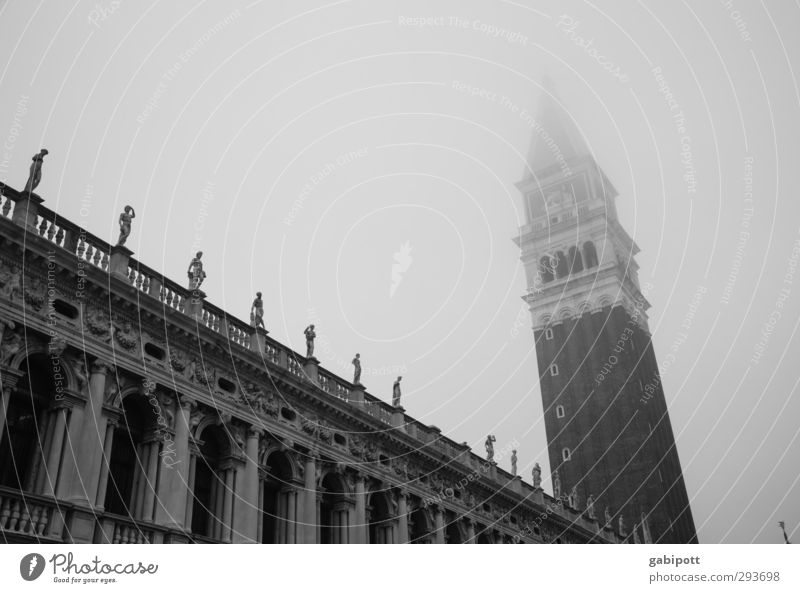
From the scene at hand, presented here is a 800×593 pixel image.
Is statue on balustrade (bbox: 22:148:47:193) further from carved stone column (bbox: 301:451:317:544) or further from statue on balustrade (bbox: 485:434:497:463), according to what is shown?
statue on balustrade (bbox: 485:434:497:463)

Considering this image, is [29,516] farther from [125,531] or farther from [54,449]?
[125,531]

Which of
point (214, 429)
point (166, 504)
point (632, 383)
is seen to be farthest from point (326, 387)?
point (632, 383)

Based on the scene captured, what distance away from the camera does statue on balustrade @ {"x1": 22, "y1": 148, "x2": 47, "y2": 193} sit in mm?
19720

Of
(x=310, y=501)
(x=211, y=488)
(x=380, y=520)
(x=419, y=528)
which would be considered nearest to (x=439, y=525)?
(x=419, y=528)

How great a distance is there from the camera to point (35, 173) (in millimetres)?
20000

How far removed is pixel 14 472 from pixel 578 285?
62.5 meters

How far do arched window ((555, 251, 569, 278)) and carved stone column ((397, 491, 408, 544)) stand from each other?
4905 centimetres

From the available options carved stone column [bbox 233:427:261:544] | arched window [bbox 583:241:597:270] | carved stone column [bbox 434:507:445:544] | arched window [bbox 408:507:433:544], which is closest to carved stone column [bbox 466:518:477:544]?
carved stone column [bbox 434:507:445:544]

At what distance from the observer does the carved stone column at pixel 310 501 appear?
2566 cm

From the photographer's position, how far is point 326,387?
95.7 feet

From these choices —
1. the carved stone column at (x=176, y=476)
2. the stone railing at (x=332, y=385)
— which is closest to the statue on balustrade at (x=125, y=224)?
the carved stone column at (x=176, y=476)
